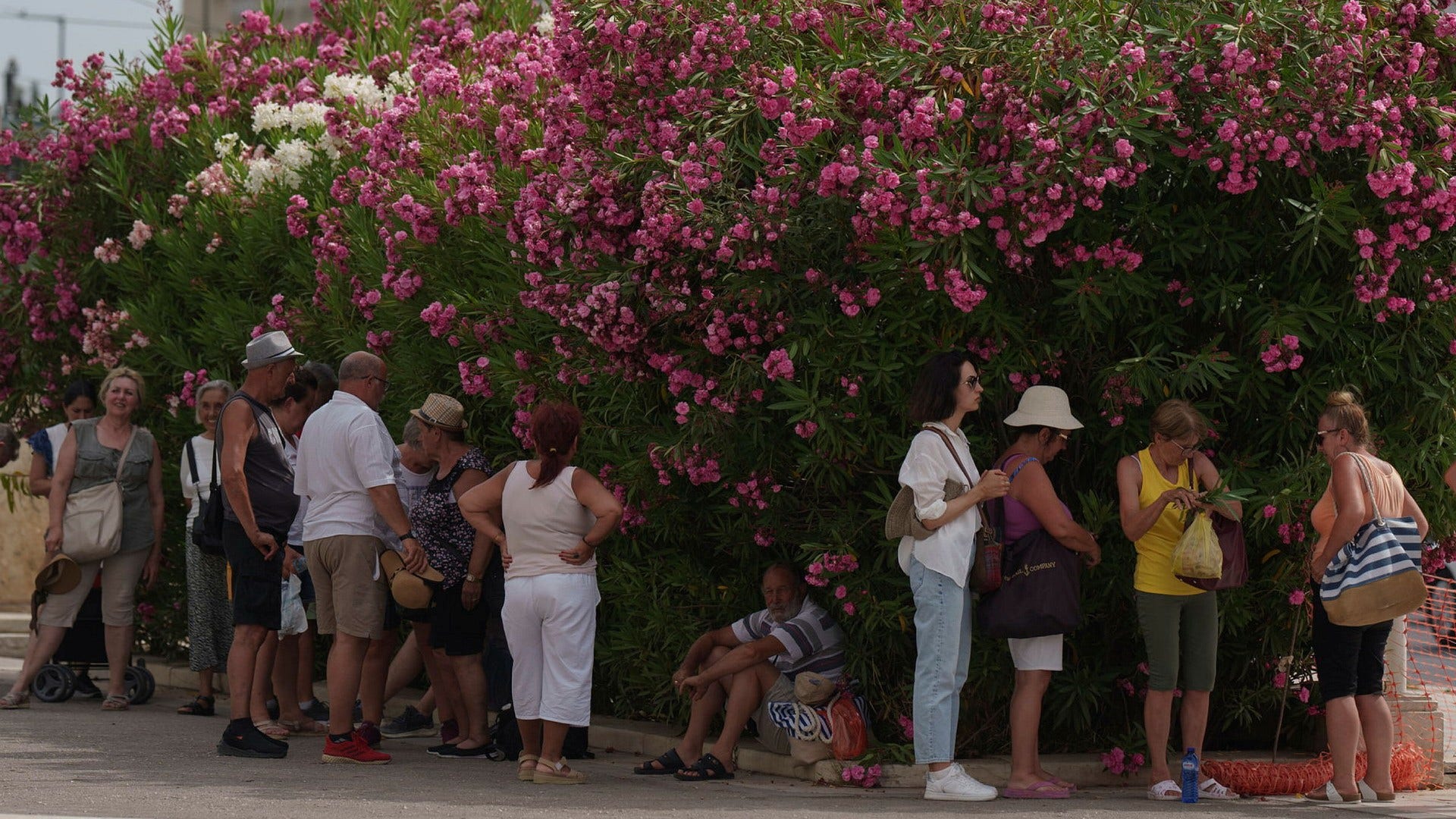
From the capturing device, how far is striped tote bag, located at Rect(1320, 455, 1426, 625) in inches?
291

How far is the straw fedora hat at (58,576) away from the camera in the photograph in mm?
10688

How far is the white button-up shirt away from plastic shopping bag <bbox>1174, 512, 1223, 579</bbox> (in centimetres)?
85

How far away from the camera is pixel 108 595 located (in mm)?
10836

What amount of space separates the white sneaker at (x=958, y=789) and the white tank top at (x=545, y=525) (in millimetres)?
1734

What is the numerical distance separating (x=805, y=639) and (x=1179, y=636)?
1627 mm

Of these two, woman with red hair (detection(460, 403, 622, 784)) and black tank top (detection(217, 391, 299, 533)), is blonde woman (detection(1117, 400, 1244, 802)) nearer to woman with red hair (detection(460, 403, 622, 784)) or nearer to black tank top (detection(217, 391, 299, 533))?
woman with red hair (detection(460, 403, 622, 784))

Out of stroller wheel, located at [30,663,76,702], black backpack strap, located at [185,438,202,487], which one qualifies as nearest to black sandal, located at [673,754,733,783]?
black backpack strap, located at [185,438,202,487]

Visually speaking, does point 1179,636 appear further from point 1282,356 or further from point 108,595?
point 108,595

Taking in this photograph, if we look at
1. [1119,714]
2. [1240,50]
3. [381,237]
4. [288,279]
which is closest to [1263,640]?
[1119,714]

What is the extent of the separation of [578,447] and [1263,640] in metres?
3.47

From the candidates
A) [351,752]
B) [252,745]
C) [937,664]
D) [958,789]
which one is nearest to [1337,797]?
[958,789]

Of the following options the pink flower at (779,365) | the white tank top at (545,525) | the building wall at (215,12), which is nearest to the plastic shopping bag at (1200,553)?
the pink flower at (779,365)

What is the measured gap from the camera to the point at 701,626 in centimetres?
905

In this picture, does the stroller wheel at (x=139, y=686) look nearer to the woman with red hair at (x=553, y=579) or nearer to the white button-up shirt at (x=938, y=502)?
the woman with red hair at (x=553, y=579)
